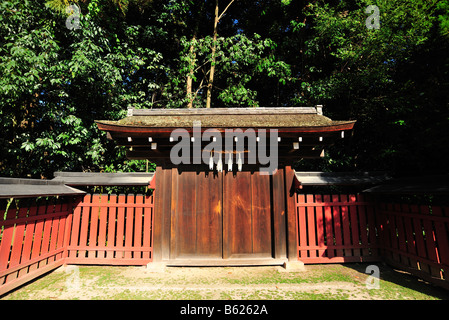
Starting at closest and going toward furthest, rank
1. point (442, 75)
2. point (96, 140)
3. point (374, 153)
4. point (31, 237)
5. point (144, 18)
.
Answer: point (31, 237) → point (442, 75) → point (374, 153) → point (96, 140) → point (144, 18)

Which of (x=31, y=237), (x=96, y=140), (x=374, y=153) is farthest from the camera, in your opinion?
(x=96, y=140)

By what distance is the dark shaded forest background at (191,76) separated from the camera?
7004mm

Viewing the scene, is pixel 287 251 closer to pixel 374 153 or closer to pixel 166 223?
pixel 166 223

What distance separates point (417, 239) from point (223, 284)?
446 cm

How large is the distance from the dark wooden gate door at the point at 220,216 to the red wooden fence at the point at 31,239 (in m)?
2.90

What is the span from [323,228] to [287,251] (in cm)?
124

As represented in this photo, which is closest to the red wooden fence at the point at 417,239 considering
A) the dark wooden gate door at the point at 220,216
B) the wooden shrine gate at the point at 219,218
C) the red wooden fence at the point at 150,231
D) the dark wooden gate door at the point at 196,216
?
the red wooden fence at the point at 150,231

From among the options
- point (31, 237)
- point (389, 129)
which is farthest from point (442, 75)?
point (31, 237)

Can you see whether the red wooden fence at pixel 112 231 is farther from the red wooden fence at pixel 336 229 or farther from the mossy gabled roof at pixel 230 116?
the red wooden fence at pixel 336 229

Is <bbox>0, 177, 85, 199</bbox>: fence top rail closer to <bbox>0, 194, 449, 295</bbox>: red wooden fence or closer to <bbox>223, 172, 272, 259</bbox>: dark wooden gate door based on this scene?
<bbox>0, 194, 449, 295</bbox>: red wooden fence

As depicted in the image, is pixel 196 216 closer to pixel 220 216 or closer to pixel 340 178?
pixel 220 216

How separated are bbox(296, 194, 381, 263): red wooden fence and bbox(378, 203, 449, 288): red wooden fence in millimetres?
343

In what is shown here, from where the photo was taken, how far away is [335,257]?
18.3 feet

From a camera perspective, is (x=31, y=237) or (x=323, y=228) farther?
(x=323, y=228)
